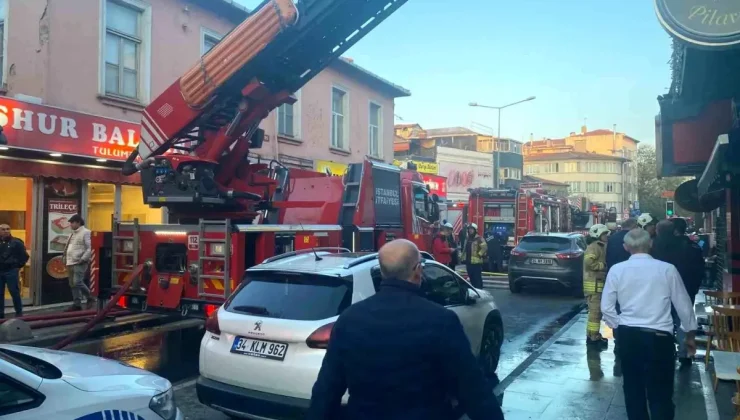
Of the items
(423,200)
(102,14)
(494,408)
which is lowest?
(494,408)

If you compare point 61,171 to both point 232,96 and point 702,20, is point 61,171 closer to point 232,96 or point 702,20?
point 232,96

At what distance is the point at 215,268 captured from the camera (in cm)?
791

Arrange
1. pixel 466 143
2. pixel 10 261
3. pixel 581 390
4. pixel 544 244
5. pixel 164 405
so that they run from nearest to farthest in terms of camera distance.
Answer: pixel 164 405
pixel 581 390
pixel 10 261
pixel 544 244
pixel 466 143

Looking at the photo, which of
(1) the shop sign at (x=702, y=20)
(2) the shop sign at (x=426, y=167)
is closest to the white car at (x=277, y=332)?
(1) the shop sign at (x=702, y=20)

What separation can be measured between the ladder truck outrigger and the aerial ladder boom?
2 centimetres

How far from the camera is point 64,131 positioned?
37.0 ft

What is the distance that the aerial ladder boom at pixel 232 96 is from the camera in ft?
26.8

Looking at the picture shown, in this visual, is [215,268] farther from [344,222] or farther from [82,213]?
[82,213]

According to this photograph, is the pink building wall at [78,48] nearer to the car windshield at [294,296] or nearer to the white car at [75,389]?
the car windshield at [294,296]

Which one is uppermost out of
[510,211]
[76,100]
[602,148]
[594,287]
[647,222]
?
[602,148]

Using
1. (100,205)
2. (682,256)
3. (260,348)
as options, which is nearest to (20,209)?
(100,205)

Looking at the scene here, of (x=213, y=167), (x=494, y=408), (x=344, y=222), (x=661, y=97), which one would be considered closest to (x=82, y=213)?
(x=213, y=167)

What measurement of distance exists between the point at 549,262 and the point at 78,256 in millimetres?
9744

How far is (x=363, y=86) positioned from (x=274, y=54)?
1388cm
